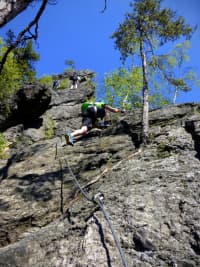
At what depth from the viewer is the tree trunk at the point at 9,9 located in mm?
3829

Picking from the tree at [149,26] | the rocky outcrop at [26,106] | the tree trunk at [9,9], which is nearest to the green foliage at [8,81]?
the rocky outcrop at [26,106]

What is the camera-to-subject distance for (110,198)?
606 cm

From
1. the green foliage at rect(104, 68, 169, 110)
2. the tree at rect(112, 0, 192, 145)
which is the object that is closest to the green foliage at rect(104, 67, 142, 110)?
the green foliage at rect(104, 68, 169, 110)

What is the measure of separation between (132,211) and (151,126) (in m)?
4.39

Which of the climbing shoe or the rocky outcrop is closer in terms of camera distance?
the climbing shoe

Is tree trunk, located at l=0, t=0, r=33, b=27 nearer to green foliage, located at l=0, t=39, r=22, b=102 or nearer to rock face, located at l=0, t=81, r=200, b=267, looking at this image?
rock face, located at l=0, t=81, r=200, b=267

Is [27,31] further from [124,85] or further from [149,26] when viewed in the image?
[124,85]

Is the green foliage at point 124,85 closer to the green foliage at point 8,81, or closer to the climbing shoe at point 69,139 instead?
the green foliage at point 8,81

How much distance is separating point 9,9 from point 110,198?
11.7ft

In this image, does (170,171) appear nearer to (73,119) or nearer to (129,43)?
(129,43)

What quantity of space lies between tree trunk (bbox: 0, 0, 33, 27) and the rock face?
330 centimetres

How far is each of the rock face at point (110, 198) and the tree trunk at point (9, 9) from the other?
3.30 meters

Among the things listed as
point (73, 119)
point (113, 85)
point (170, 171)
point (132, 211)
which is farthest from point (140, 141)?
point (113, 85)

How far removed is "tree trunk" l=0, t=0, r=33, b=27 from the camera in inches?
151
